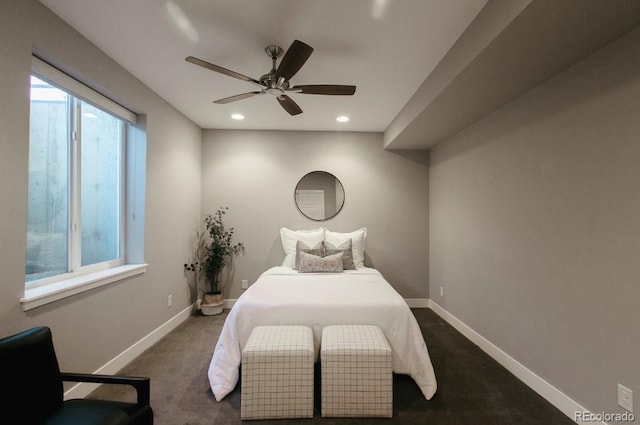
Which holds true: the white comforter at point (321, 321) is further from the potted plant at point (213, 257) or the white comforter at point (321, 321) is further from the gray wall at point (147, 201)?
the potted plant at point (213, 257)

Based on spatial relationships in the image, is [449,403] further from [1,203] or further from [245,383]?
[1,203]

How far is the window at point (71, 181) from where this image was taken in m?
1.94

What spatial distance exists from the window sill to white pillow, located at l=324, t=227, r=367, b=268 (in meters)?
2.16

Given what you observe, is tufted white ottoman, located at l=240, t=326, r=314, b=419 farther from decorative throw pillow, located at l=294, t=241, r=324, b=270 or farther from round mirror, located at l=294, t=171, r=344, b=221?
round mirror, located at l=294, t=171, r=344, b=221

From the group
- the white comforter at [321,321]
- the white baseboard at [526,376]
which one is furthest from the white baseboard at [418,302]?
the white comforter at [321,321]

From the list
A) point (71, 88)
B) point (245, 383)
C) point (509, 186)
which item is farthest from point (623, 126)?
point (71, 88)

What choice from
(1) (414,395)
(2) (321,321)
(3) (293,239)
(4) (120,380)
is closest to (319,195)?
(3) (293,239)

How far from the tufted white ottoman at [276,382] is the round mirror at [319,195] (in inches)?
99.8

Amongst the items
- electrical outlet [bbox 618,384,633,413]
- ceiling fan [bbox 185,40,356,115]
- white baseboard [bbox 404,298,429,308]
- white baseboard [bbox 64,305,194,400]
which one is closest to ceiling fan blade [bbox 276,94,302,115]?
ceiling fan [bbox 185,40,356,115]

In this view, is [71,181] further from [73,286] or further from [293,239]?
[293,239]

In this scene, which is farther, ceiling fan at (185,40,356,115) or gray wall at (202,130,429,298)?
gray wall at (202,130,429,298)

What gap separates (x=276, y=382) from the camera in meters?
1.83

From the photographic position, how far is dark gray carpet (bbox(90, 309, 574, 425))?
1.84 meters

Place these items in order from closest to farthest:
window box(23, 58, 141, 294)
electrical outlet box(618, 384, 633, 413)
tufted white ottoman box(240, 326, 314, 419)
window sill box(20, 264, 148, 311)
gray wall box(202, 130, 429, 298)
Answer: electrical outlet box(618, 384, 633, 413)
window sill box(20, 264, 148, 311)
tufted white ottoman box(240, 326, 314, 419)
window box(23, 58, 141, 294)
gray wall box(202, 130, 429, 298)
